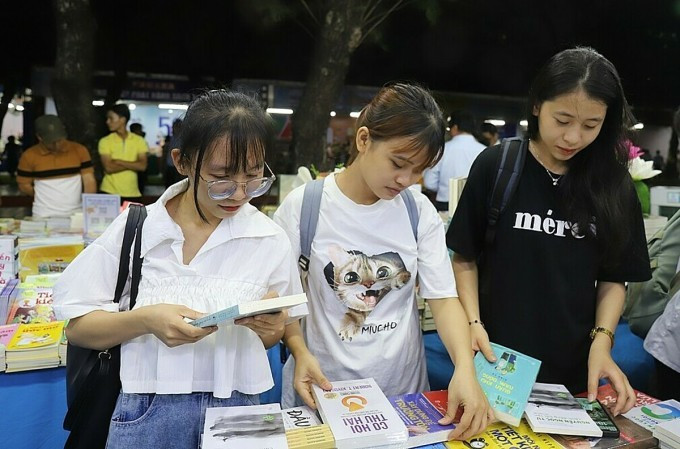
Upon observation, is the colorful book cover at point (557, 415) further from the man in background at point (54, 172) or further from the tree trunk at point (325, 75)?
the tree trunk at point (325, 75)

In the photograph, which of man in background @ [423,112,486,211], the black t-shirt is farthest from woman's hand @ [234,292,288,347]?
man in background @ [423,112,486,211]

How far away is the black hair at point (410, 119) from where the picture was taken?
3.80ft

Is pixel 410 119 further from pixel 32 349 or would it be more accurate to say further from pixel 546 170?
pixel 32 349

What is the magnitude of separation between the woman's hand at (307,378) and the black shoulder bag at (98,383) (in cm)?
37

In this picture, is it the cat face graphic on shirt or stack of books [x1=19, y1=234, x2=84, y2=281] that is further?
Result: stack of books [x1=19, y1=234, x2=84, y2=281]

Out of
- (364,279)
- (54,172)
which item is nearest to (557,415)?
(364,279)

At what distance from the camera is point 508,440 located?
3.35 ft

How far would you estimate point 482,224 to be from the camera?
1.46 metres

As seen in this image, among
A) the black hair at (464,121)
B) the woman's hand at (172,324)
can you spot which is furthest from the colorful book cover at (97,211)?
the black hair at (464,121)

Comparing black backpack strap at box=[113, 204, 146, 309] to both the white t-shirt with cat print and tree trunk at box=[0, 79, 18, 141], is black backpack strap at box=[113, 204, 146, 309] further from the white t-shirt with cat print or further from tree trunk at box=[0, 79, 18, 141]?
tree trunk at box=[0, 79, 18, 141]

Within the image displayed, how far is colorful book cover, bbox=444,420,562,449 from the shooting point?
1.00 metres

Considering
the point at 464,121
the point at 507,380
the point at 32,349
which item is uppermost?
the point at 464,121

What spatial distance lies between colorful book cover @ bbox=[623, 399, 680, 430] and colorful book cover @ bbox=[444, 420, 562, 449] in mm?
266

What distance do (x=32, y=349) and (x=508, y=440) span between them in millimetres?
1509
